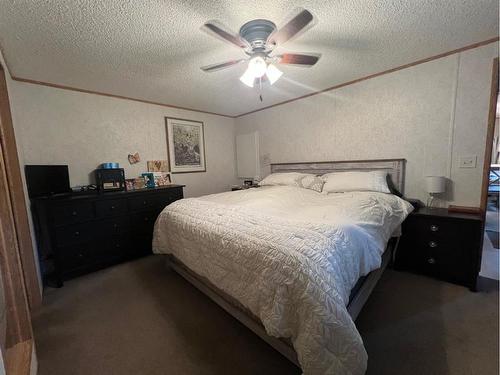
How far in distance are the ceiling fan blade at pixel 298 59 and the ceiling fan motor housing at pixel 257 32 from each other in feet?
0.56

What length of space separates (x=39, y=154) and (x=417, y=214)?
13.9 ft

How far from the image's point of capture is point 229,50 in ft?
6.51

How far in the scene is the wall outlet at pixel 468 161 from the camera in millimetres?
2176

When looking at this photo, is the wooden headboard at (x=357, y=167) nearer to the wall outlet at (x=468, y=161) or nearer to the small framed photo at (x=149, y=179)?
the wall outlet at (x=468, y=161)

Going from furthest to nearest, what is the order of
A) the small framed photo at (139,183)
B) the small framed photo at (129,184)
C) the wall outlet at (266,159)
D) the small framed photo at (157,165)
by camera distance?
the wall outlet at (266,159) → the small framed photo at (157,165) → the small framed photo at (139,183) → the small framed photo at (129,184)

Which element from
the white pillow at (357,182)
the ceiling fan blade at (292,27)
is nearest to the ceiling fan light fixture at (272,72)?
the ceiling fan blade at (292,27)

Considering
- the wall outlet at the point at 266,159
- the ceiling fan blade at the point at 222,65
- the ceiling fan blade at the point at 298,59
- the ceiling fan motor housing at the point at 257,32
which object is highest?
the ceiling fan motor housing at the point at 257,32

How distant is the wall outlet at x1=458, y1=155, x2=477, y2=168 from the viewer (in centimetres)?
218

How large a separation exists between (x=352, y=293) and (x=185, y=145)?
11.2 feet

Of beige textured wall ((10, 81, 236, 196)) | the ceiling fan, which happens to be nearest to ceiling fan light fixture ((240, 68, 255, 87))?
the ceiling fan

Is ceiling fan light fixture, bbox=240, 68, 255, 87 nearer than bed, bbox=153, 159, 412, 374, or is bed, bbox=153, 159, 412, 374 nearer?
bed, bbox=153, 159, 412, 374

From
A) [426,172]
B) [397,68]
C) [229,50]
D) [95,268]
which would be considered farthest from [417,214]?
[95,268]

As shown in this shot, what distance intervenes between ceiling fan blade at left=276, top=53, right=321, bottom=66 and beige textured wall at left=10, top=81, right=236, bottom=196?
2473 mm

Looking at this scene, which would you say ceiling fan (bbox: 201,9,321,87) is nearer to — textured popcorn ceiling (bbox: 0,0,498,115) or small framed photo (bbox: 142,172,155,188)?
textured popcorn ceiling (bbox: 0,0,498,115)
